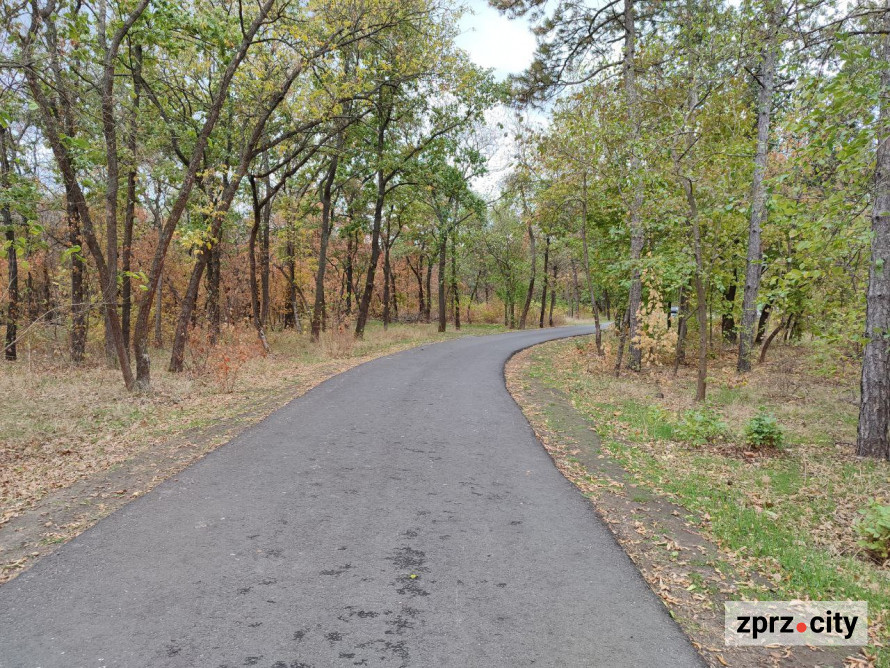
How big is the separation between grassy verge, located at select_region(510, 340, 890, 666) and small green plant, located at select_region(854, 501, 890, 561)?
0.12m

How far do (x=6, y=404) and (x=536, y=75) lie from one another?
1546 centimetres

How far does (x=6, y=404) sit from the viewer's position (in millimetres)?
9086

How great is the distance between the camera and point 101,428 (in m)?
7.86

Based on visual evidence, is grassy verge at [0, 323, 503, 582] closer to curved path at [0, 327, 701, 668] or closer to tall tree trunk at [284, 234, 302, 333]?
curved path at [0, 327, 701, 668]

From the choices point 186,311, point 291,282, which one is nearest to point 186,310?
point 186,311

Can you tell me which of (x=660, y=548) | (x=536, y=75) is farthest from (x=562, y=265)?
(x=660, y=548)

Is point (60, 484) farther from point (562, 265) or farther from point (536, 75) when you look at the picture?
point (562, 265)

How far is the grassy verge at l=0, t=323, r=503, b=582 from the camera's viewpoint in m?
4.76

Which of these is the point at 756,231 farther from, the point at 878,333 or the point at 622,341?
the point at 878,333

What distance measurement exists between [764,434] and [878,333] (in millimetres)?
1947

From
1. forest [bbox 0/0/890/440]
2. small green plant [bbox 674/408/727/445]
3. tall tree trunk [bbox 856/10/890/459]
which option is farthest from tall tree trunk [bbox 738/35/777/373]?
small green plant [bbox 674/408/727/445]

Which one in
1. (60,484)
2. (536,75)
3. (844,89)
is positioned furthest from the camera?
(536,75)

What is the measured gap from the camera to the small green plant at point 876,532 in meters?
3.97

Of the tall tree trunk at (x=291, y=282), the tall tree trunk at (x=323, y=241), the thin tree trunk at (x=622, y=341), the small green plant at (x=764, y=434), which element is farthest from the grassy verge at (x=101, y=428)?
the tall tree trunk at (x=291, y=282)
